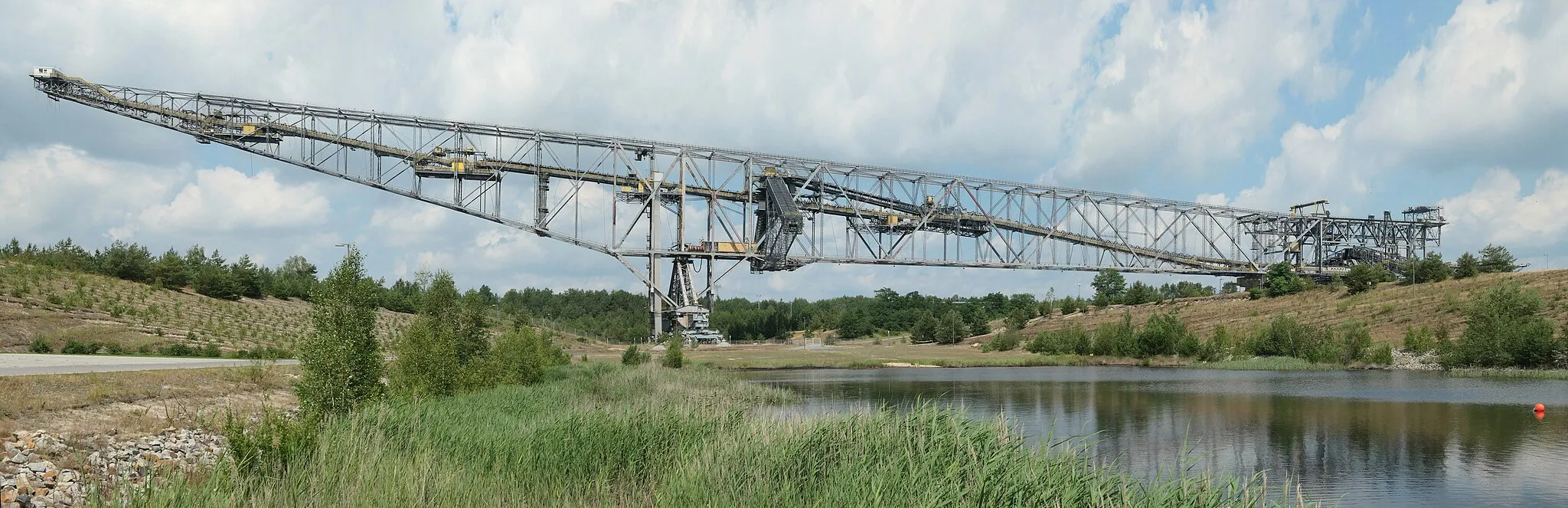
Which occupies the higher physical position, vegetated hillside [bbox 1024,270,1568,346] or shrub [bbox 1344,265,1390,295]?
shrub [bbox 1344,265,1390,295]

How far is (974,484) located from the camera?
10.8 metres

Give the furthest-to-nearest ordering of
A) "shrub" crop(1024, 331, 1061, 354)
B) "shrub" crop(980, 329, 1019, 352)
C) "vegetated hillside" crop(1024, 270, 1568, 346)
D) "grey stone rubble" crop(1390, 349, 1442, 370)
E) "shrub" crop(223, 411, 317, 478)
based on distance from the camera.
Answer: "shrub" crop(980, 329, 1019, 352)
"shrub" crop(1024, 331, 1061, 354)
"vegetated hillside" crop(1024, 270, 1568, 346)
"grey stone rubble" crop(1390, 349, 1442, 370)
"shrub" crop(223, 411, 317, 478)

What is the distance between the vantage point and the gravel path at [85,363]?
73.2 ft

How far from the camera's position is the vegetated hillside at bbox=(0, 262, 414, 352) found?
119 feet

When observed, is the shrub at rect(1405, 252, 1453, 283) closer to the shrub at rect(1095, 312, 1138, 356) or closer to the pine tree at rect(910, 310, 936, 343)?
the shrub at rect(1095, 312, 1138, 356)

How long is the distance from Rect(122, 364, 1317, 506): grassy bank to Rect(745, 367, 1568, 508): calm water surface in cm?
110

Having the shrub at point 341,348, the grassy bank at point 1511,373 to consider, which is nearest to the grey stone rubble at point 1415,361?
the grassy bank at point 1511,373

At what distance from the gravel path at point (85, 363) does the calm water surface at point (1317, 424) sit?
18007 mm

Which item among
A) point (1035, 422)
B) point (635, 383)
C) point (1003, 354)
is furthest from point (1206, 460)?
point (1003, 354)

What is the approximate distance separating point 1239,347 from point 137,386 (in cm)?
6687

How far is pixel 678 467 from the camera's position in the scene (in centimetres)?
1228

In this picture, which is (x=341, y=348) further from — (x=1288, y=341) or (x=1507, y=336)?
(x=1288, y=341)

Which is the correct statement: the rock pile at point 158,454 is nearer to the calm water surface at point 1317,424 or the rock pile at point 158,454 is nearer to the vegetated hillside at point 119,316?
the calm water surface at point 1317,424

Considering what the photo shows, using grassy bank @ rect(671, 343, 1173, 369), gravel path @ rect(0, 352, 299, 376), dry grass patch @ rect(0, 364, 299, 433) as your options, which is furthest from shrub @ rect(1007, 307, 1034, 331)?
dry grass patch @ rect(0, 364, 299, 433)
